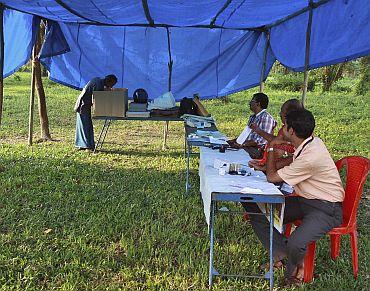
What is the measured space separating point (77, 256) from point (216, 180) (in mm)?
1261

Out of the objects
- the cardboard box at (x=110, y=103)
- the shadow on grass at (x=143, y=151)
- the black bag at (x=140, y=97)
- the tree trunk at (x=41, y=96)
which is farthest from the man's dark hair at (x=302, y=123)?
the tree trunk at (x=41, y=96)

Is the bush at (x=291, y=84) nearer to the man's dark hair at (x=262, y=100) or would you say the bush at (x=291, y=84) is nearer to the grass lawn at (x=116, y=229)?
the grass lawn at (x=116, y=229)

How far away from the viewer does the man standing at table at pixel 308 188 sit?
2.92m

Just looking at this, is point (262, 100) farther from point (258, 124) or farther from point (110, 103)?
point (110, 103)

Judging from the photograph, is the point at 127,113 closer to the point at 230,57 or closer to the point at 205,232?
the point at 230,57

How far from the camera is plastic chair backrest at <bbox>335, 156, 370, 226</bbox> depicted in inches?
121

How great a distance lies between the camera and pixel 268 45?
7.16m

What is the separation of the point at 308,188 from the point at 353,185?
0.39 m

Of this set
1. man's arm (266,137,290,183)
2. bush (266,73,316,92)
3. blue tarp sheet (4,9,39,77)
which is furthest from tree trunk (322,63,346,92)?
man's arm (266,137,290,183)

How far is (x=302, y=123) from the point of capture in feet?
9.89

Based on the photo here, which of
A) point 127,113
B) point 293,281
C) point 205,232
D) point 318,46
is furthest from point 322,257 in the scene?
point 127,113

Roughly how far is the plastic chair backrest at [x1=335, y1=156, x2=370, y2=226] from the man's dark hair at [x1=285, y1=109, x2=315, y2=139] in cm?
49

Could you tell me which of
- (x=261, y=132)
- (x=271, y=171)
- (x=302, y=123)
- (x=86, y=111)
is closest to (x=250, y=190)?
(x=271, y=171)

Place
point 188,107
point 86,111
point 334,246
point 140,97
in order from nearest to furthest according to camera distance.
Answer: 1. point 334,246
2. point 188,107
3. point 140,97
4. point 86,111
